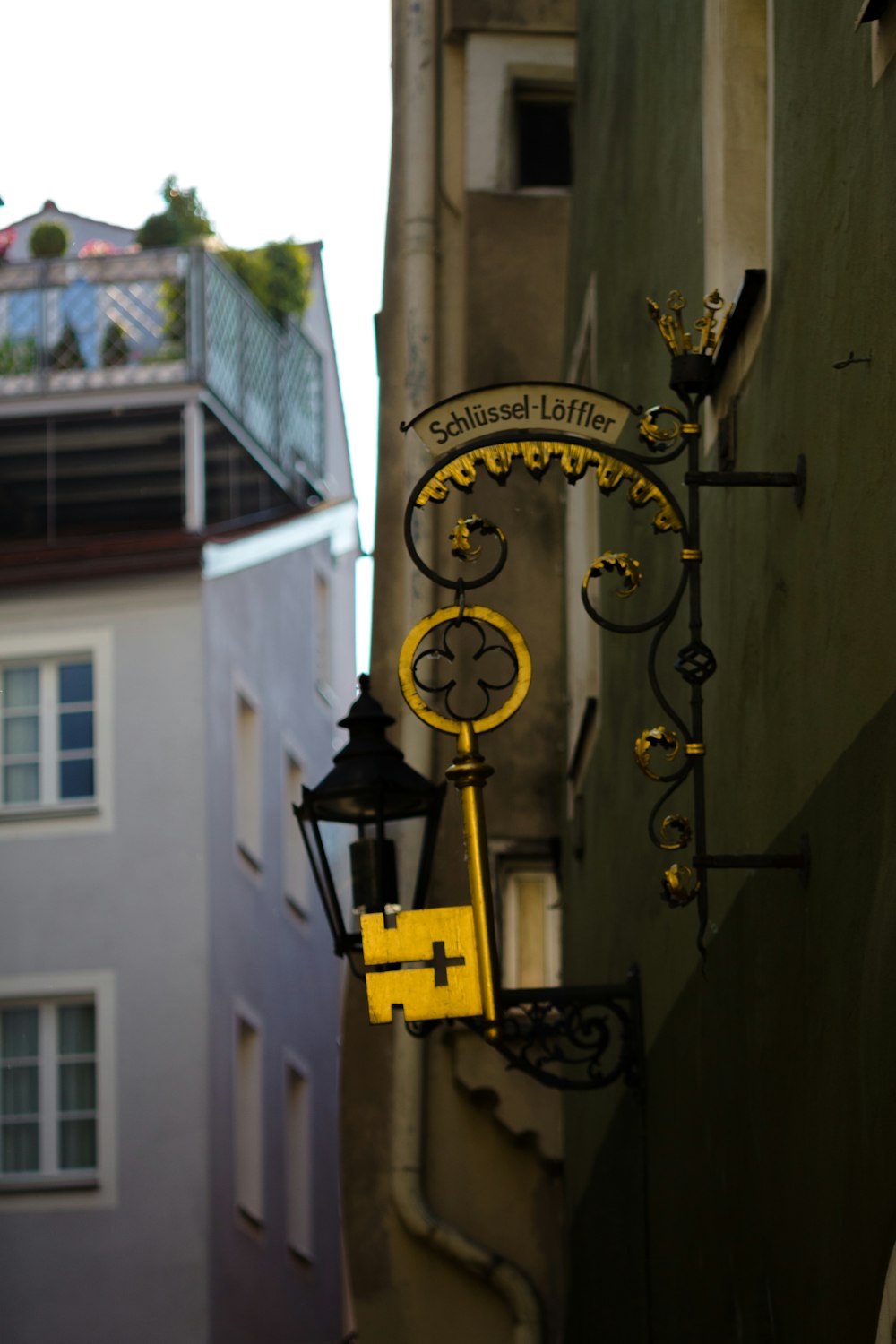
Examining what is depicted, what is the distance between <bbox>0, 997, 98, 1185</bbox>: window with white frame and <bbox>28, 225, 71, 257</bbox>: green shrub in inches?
325

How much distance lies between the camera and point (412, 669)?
4.47m

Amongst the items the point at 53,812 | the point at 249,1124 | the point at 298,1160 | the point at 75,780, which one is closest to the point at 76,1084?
the point at 249,1124

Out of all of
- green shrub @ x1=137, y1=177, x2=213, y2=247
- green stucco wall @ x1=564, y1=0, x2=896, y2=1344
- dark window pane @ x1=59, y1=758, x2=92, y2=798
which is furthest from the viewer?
green shrub @ x1=137, y1=177, x2=213, y2=247

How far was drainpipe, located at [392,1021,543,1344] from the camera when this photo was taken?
Result: 1160cm

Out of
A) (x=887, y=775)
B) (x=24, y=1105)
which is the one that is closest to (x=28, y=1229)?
(x=24, y=1105)

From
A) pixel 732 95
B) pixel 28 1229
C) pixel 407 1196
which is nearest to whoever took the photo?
pixel 732 95

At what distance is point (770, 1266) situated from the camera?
4.82 meters

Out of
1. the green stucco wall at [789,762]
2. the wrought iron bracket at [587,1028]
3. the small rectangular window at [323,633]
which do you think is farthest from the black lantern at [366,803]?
the small rectangular window at [323,633]

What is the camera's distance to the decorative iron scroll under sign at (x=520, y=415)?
15.8 feet

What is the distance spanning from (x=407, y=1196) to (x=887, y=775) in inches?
331

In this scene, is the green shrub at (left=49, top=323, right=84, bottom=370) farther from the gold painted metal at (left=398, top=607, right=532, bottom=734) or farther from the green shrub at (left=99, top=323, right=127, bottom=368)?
the gold painted metal at (left=398, top=607, right=532, bottom=734)

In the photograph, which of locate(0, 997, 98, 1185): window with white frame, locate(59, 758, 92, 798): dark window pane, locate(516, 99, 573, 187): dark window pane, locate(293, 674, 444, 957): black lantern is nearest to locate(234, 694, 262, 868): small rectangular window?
locate(59, 758, 92, 798): dark window pane

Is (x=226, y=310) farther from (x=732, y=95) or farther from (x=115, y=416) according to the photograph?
(x=732, y=95)

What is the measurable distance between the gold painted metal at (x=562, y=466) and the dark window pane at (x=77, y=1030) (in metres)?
17.3
